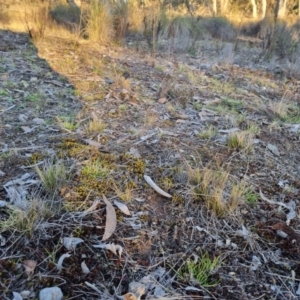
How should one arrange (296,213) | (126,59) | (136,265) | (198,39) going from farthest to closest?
(198,39) → (126,59) → (296,213) → (136,265)

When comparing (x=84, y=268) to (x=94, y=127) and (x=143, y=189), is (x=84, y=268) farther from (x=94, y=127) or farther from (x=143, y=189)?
(x=94, y=127)

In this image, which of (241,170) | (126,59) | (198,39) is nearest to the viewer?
(241,170)

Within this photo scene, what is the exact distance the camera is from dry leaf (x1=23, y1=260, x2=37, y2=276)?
1.37m

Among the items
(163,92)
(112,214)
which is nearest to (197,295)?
(112,214)

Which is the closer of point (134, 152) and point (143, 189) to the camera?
point (143, 189)

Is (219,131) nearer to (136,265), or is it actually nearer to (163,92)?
(163,92)

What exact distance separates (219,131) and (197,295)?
6.14 feet

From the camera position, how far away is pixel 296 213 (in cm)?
198

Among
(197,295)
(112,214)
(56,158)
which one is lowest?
(197,295)

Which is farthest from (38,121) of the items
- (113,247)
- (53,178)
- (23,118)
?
(113,247)

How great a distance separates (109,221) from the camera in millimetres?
1699

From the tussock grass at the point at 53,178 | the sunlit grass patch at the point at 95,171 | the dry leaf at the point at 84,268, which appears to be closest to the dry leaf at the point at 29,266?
the dry leaf at the point at 84,268

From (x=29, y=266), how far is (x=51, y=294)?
20 cm

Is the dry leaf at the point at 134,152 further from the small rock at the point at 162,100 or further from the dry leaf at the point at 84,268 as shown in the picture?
the small rock at the point at 162,100
